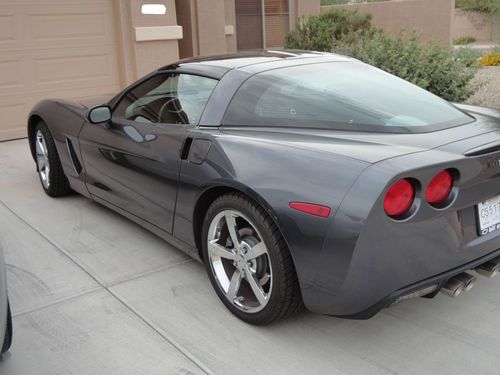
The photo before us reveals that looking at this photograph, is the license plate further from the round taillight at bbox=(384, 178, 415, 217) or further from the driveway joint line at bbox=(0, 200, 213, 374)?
the driveway joint line at bbox=(0, 200, 213, 374)

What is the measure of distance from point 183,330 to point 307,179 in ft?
3.64

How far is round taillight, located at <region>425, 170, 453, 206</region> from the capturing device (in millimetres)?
2533

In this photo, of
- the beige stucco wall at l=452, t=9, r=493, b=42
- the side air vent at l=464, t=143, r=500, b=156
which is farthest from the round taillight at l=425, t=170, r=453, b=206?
the beige stucco wall at l=452, t=9, r=493, b=42

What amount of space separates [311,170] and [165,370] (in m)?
1.19

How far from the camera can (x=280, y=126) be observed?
123 inches

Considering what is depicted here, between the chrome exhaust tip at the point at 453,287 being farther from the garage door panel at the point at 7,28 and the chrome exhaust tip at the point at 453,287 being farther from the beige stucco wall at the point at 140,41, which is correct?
the beige stucco wall at the point at 140,41

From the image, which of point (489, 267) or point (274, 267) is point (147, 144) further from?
point (489, 267)

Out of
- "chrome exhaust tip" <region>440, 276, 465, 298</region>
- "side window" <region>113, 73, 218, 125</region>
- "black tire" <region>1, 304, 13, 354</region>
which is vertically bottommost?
"black tire" <region>1, 304, 13, 354</region>

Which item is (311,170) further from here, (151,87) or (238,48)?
(238,48)

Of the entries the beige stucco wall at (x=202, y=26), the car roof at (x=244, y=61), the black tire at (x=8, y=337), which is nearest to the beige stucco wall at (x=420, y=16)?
the beige stucco wall at (x=202, y=26)

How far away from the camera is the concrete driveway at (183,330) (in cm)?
276

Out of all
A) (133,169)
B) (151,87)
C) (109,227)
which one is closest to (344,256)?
(133,169)

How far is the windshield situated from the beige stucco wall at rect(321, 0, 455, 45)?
1764 cm

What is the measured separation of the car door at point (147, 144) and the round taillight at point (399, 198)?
1406 mm
